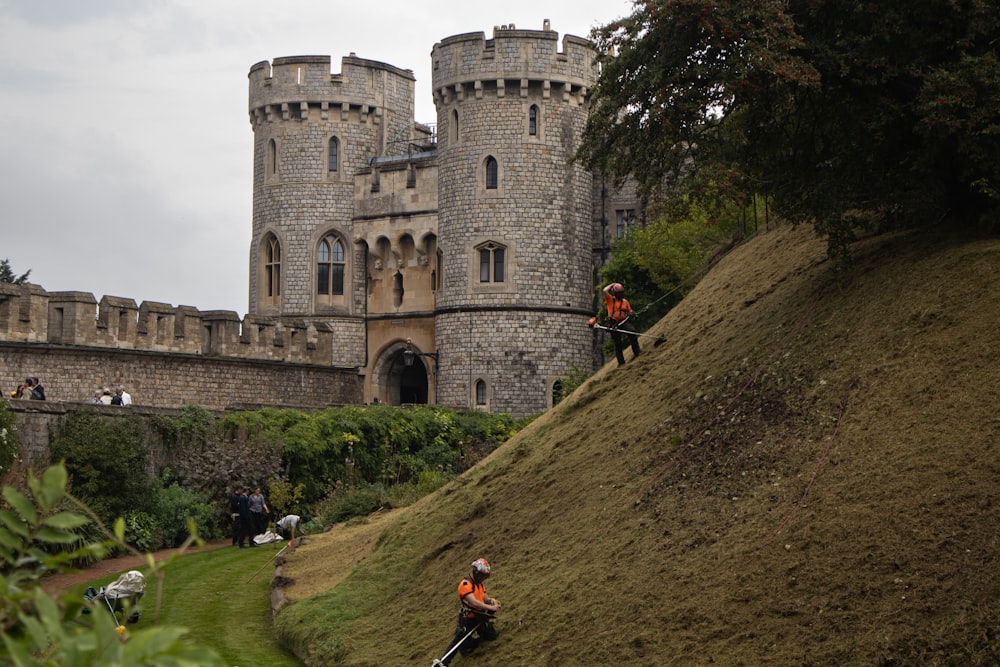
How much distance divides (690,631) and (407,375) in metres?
33.4

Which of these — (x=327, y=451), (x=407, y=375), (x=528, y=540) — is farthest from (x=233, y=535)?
(x=407, y=375)

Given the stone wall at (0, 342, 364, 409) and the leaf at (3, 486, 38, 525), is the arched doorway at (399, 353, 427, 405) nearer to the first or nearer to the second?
the stone wall at (0, 342, 364, 409)

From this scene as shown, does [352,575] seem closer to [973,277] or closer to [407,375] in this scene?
[973,277]

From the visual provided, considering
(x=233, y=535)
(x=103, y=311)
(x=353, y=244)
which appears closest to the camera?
(x=233, y=535)

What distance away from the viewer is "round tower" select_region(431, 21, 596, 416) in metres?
37.3

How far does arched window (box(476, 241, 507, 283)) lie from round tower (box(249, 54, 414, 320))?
5.86m

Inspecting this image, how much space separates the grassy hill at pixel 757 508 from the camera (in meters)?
9.19

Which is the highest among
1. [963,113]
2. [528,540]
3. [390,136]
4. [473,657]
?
[390,136]

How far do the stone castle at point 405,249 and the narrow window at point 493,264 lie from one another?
0.14ft

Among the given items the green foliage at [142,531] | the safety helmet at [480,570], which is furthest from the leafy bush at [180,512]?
the safety helmet at [480,570]

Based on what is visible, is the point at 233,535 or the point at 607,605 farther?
the point at 233,535

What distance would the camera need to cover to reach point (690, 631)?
9.71m

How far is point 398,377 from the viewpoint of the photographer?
42.3m

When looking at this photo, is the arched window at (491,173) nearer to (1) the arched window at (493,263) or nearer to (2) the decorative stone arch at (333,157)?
(1) the arched window at (493,263)
